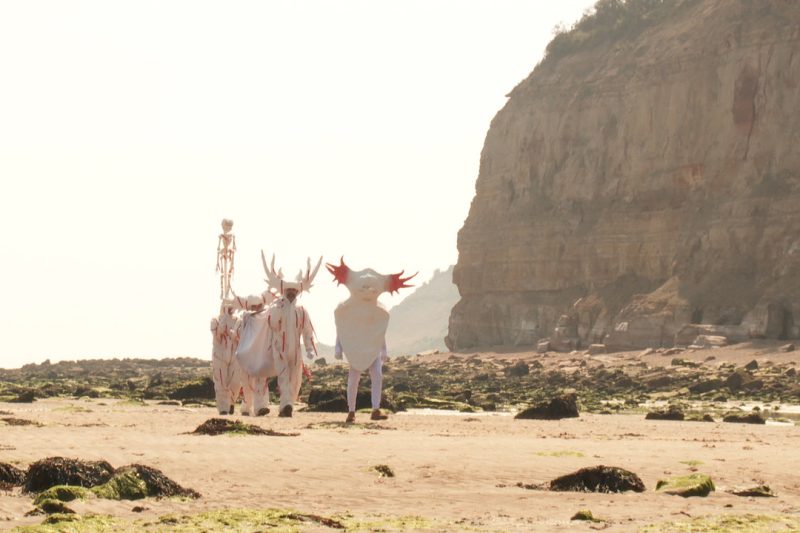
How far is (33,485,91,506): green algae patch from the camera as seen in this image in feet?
36.3

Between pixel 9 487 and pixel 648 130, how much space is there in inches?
2569

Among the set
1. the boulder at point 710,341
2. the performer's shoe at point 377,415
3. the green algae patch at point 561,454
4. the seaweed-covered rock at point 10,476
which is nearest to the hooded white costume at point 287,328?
the performer's shoe at point 377,415

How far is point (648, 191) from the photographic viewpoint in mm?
73188

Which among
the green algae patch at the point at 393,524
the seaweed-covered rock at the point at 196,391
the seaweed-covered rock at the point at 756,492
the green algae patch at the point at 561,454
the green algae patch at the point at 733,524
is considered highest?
the seaweed-covered rock at the point at 196,391

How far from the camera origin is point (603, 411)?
26547 millimetres

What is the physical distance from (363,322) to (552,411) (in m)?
3.34

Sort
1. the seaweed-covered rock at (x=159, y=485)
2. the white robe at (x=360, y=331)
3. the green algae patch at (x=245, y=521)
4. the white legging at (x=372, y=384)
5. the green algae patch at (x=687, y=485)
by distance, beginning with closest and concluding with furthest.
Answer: the green algae patch at (x=245, y=521)
the seaweed-covered rock at (x=159, y=485)
the green algae patch at (x=687, y=485)
the white legging at (x=372, y=384)
the white robe at (x=360, y=331)

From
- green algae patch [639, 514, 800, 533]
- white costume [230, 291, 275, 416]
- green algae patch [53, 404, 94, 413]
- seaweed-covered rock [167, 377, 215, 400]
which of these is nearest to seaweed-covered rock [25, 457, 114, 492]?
green algae patch [639, 514, 800, 533]

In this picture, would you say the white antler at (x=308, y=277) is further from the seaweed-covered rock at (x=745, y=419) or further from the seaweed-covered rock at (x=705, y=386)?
the seaweed-covered rock at (x=705, y=386)

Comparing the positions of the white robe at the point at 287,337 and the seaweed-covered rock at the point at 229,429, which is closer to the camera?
the seaweed-covered rock at the point at 229,429

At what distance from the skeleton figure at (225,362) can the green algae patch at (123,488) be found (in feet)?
43.8

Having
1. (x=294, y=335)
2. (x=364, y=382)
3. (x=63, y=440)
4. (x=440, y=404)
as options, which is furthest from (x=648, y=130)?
(x=63, y=440)

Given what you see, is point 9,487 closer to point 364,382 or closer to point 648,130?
point 364,382

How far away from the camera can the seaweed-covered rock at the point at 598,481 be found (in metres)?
12.1
